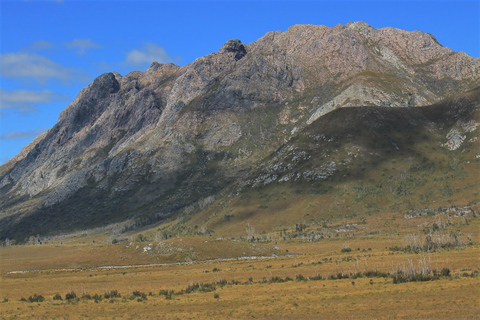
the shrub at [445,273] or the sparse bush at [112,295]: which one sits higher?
the sparse bush at [112,295]

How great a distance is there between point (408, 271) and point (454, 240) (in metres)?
53.8

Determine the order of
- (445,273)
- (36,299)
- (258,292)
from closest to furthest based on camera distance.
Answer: (258,292), (445,273), (36,299)

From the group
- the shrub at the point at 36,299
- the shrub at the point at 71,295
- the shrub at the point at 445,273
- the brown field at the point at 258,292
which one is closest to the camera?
the brown field at the point at 258,292

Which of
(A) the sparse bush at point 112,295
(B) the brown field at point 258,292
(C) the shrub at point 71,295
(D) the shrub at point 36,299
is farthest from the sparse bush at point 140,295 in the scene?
(D) the shrub at point 36,299

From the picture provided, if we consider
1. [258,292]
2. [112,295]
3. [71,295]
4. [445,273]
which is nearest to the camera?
[258,292]

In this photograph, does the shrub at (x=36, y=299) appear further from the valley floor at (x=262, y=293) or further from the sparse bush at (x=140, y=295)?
Answer: the sparse bush at (x=140, y=295)

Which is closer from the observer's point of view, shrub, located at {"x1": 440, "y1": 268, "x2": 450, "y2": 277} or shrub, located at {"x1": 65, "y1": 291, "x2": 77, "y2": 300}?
shrub, located at {"x1": 440, "y1": 268, "x2": 450, "y2": 277}

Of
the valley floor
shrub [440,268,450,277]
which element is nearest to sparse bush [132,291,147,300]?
the valley floor

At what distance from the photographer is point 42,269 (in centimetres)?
13175

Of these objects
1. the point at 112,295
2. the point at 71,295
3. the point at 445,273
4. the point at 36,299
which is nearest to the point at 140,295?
the point at 112,295

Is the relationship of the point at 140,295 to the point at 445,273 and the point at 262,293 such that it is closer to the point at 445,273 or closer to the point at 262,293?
the point at 262,293

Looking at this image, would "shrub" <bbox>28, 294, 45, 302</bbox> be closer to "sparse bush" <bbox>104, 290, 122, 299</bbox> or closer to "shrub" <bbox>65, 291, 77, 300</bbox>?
"shrub" <bbox>65, 291, 77, 300</bbox>

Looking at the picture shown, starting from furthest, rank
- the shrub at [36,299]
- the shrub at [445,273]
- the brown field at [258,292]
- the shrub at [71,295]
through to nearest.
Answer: the shrub at [36,299]
the shrub at [71,295]
the shrub at [445,273]
the brown field at [258,292]

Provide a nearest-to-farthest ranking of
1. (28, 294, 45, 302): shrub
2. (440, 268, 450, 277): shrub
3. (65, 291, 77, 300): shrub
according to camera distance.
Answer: (440, 268, 450, 277): shrub → (65, 291, 77, 300): shrub → (28, 294, 45, 302): shrub
